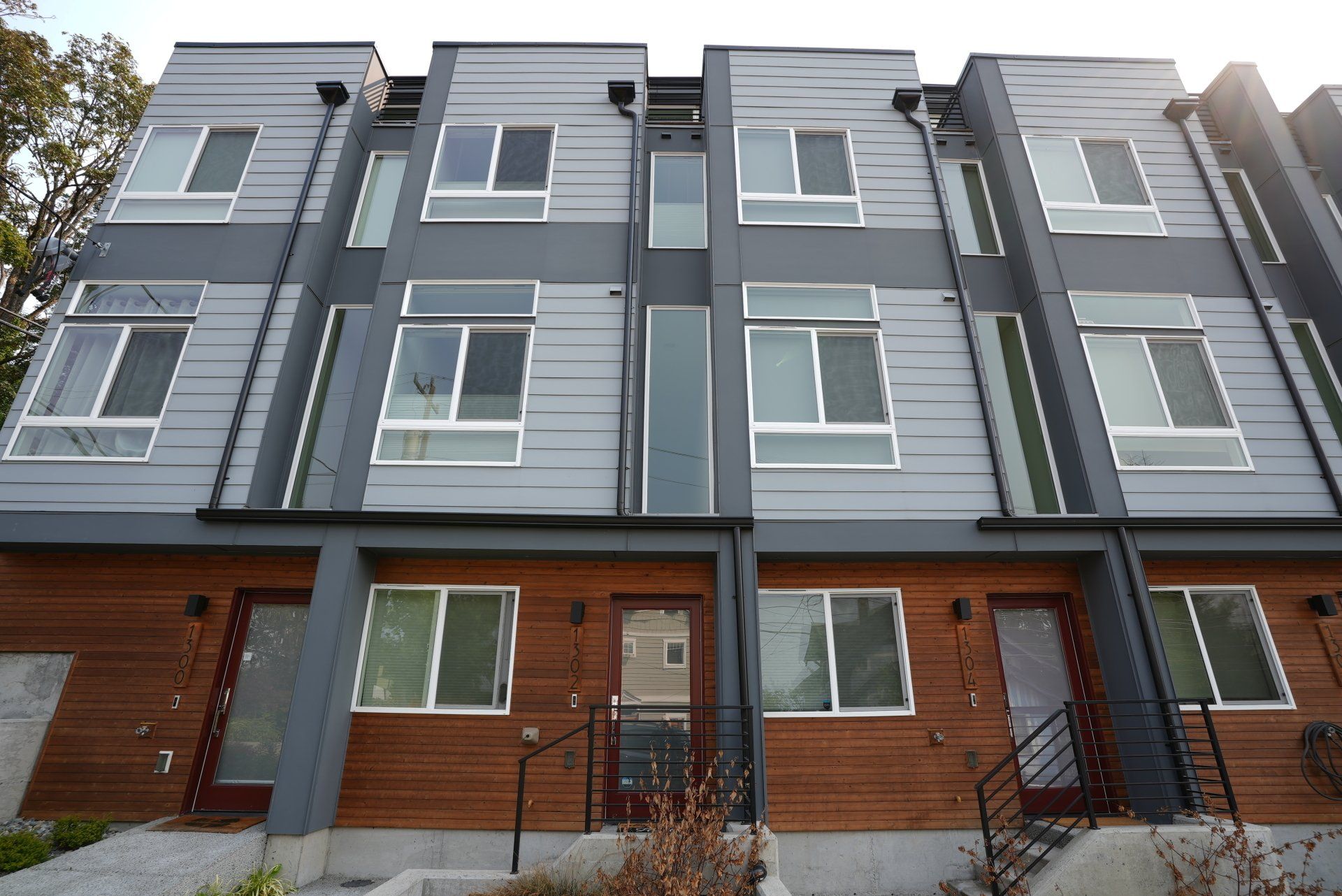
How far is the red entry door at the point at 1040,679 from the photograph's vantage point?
247 inches

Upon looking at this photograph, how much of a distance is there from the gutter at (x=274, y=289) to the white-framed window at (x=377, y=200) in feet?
2.12

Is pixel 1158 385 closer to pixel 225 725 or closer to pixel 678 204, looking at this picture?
pixel 678 204

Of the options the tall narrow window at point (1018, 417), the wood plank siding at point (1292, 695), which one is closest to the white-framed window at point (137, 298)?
the tall narrow window at point (1018, 417)

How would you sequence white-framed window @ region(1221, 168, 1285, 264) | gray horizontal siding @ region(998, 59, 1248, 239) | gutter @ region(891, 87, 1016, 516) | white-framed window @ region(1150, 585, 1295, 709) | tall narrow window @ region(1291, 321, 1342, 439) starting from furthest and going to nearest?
Result: 1. white-framed window @ region(1221, 168, 1285, 264)
2. gray horizontal siding @ region(998, 59, 1248, 239)
3. tall narrow window @ region(1291, 321, 1342, 439)
4. gutter @ region(891, 87, 1016, 516)
5. white-framed window @ region(1150, 585, 1295, 709)

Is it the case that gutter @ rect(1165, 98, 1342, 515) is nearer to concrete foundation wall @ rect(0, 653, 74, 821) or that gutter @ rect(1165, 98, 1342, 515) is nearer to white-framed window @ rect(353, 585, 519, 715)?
white-framed window @ rect(353, 585, 519, 715)

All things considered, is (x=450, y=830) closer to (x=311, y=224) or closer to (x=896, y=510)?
(x=896, y=510)

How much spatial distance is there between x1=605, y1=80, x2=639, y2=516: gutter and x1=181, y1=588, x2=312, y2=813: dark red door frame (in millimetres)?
3515

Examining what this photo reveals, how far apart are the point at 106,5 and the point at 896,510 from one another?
16664 mm

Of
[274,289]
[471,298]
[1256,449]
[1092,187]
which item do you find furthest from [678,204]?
[1256,449]

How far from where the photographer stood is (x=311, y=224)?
26.5ft

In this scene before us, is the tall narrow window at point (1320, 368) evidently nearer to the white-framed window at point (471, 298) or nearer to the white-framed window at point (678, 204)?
the white-framed window at point (678, 204)

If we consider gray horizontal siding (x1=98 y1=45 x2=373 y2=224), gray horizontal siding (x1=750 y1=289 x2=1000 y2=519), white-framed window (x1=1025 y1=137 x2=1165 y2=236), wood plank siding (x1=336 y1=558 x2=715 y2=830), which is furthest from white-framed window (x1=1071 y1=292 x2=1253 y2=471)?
gray horizontal siding (x1=98 y1=45 x2=373 y2=224)

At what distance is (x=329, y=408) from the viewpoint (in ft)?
25.0

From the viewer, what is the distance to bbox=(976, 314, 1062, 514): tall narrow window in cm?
725
